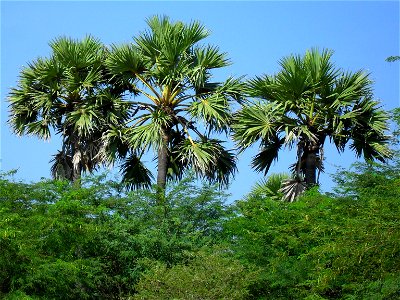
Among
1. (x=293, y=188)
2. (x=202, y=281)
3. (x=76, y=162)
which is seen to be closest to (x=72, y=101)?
(x=76, y=162)

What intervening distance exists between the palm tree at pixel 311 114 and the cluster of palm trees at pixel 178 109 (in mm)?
36

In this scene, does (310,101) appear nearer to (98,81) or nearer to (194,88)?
(194,88)

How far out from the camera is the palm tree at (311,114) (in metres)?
29.4

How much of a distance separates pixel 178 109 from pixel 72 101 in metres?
3.98

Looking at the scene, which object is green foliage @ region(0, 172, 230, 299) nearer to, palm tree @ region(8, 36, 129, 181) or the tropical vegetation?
the tropical vegetation

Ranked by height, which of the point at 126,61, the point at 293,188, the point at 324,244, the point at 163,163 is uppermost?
the point at 126,61

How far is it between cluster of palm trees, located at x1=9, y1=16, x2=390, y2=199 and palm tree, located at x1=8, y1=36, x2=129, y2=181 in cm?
4

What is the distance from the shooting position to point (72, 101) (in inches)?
1257

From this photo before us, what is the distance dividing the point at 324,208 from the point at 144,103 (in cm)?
1049

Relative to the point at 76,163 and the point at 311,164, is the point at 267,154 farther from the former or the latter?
the point at 76,163

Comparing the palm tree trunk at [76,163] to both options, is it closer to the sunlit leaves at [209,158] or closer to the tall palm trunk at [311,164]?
the sunlit leaves at [209,158]

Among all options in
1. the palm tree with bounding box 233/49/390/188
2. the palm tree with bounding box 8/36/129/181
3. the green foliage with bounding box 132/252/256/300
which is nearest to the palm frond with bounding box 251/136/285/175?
the palm tree with bounding box 233/49/390/188

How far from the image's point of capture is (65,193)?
77.2 feet

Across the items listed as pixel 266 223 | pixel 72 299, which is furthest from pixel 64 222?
pixel 266 223
